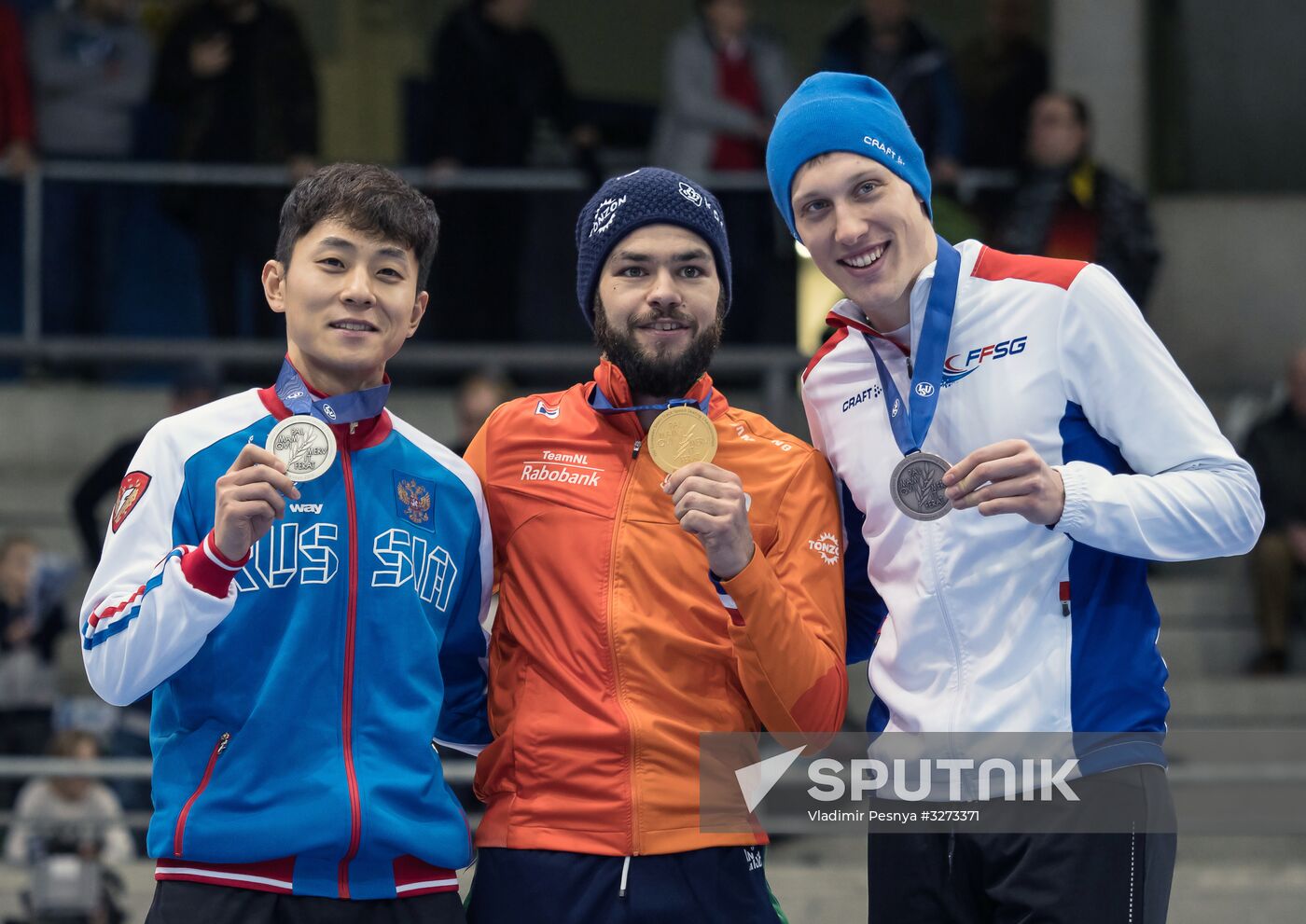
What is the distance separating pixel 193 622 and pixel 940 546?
54.1 inches

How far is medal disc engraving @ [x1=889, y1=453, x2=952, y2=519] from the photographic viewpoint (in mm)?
3258

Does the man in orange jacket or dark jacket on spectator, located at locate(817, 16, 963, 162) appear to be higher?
dark jacket on spectator, located at locate(817, 16, 963, 162)

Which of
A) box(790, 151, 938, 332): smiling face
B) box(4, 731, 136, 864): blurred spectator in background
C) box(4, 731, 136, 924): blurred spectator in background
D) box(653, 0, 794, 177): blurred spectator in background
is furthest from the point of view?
box(653, 0, 794, 177): blurred spectator in background

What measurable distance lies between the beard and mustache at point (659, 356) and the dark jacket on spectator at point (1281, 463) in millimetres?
6104

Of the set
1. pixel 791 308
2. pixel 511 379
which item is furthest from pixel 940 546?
pixel 791 308

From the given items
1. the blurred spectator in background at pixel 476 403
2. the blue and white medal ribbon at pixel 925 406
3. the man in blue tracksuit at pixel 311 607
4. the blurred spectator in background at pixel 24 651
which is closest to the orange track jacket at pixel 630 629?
the man in blue tracksuit at pixel 311 607

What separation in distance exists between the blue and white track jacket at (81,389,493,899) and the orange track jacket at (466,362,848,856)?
6.4 inches

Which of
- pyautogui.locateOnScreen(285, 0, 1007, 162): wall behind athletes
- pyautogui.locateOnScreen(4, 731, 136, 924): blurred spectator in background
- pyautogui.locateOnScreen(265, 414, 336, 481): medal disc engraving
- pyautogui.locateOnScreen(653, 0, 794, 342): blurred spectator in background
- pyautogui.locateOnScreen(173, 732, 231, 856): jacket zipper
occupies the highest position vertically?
pyautogui.locateOnScreen(285, 0, 1007, 162): wall behind athletes

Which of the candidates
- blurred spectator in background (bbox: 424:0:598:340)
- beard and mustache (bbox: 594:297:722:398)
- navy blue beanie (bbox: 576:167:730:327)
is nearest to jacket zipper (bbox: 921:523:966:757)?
beard and mustache (bbox: 594:297:722:398)

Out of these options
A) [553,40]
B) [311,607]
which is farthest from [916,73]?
[311,607]

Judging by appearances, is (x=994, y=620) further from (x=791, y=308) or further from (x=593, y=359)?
(x=791, y=308)

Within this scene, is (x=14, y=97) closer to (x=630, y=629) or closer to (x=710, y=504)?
(x=630, y=629)

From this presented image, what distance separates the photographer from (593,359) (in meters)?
8.75

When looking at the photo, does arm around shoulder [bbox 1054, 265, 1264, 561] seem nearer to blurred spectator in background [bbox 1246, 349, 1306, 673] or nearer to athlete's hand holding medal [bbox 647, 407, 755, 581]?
athlete's hand holding medal [bbox 647, 407, 755, 581]
